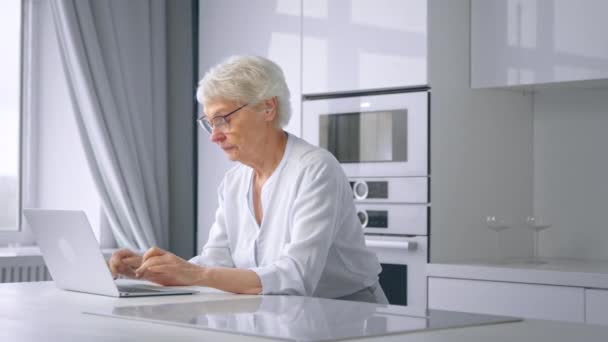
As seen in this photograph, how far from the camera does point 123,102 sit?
413 centimetres

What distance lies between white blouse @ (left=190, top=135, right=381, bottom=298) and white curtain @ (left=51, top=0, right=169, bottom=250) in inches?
53.4

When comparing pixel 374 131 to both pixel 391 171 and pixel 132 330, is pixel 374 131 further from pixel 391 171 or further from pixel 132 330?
pixel 132 330

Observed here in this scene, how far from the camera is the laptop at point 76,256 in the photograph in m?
2.27

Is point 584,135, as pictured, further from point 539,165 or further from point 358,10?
point 358,10

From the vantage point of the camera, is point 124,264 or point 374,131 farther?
point 374,131

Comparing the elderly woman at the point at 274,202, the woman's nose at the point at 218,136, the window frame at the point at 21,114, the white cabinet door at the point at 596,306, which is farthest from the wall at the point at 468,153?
the window frame at the point at 21,114

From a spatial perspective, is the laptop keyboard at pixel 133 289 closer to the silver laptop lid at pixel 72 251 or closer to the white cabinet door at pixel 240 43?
the silver laptop lid at pixel 72 251

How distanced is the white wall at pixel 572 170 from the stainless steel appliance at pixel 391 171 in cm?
69

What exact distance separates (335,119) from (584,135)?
990 mm

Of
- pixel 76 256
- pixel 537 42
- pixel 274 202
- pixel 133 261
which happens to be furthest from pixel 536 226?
pixel 76 256

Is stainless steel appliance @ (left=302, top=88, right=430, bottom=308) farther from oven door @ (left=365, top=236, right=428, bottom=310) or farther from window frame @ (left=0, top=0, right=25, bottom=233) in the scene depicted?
window frame @ (left=0, top=0, right=25, bottom=233)

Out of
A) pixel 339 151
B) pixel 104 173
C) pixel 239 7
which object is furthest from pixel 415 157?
pixel 104 173

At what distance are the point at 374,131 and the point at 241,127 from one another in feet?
3.42

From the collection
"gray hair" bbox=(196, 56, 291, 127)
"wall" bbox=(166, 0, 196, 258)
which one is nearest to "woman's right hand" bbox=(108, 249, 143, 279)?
"gray hair" bbox=(196, 56, 291, 127)
